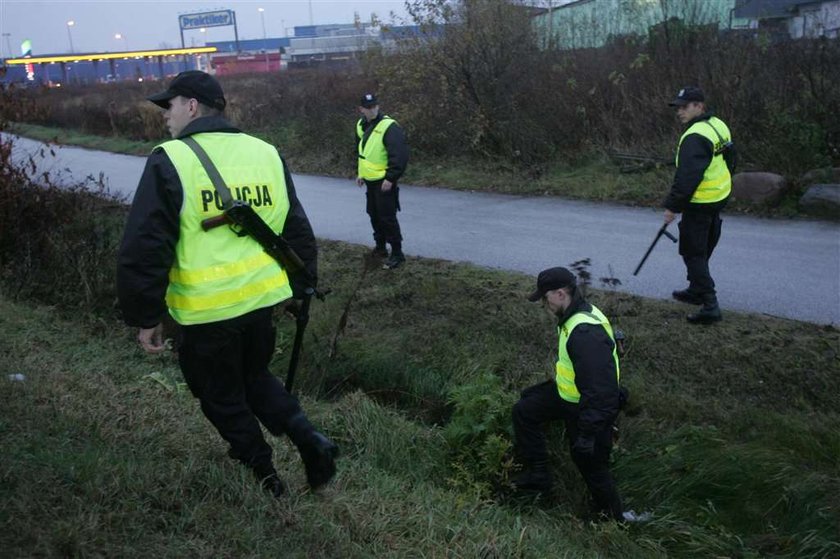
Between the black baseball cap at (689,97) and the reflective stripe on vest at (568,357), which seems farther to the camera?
the black baseball cap at (689,97)

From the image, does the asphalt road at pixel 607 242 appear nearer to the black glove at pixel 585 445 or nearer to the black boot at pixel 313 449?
the black glove at pixel 585 445

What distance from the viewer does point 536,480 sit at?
528 cm

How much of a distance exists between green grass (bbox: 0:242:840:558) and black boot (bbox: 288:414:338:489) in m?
0.11

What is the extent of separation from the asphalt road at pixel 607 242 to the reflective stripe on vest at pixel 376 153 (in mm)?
1258

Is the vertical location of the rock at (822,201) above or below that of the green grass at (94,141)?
above

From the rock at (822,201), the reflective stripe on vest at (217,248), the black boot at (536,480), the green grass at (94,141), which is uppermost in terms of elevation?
the reflective stripe on vest at (217,248)

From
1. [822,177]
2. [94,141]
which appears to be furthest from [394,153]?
[94,141]

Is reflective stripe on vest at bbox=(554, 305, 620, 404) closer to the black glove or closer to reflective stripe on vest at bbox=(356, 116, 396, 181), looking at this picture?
the black glove

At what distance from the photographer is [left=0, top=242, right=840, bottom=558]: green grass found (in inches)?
142

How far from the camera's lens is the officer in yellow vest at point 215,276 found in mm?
3490

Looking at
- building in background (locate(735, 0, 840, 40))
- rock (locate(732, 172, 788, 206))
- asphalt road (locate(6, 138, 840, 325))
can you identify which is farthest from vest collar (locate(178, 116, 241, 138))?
building in background (locate(735, 0, 840, 40))

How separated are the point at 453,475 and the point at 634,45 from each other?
40.8 feet

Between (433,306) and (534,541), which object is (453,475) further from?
(433,306)

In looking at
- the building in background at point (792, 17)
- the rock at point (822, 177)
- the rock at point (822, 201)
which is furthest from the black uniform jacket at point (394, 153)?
the building in background at point (792, 17)
